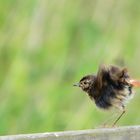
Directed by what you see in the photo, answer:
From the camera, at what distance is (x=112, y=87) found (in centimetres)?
450

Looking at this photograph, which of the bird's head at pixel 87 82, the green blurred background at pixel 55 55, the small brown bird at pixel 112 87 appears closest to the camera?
the small brown bird at pixel 112 87

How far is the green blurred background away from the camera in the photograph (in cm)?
584

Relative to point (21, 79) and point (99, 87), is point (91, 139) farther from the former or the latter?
point (21, 79)

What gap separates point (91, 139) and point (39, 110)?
3269mm

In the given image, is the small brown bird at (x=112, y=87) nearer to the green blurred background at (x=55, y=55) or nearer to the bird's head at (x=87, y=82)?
the bird's head at (x=87, y=82)

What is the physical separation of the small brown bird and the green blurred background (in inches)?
46.5

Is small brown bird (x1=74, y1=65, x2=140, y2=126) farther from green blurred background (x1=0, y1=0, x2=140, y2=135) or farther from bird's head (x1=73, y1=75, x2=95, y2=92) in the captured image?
green blurred background (x1=0, y1=0, x2=140, y2=135)

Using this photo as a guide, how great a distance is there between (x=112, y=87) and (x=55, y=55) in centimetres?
163

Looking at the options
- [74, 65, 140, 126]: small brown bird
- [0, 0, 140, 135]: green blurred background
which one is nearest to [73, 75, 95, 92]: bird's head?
[74, 65, 140, 126]: small brown bird

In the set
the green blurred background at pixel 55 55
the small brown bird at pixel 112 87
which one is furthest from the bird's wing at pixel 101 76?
the green blurred background at pixel 55 55

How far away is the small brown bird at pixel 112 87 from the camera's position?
4418mm

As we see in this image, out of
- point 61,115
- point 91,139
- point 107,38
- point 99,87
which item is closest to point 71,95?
point 61,115

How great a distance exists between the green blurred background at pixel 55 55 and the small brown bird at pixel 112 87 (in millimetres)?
1182

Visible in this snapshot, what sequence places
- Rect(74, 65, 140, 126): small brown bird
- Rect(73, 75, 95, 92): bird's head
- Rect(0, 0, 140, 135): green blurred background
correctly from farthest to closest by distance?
Rect(0, 0, 140, 135): green blurred background → Rect(73, 75, 95, 92): bird's head → Rect(74, 65, 140, 126): small brown bird
